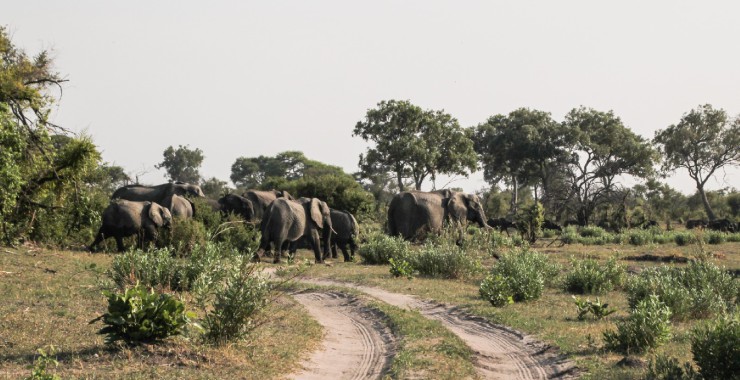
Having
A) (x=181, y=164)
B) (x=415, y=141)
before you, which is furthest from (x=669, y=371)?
(x=181, y=164)

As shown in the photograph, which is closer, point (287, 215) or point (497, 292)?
point (497, 292)

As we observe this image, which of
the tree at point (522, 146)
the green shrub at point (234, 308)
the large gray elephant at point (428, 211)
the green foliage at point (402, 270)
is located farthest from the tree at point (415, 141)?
the green shrub at point (234, 308)

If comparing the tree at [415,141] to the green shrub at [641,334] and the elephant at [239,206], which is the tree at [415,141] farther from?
the green shrub at [641,334]

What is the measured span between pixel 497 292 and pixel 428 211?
15894 millimetres

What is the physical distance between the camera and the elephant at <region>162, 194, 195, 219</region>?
26625 mm

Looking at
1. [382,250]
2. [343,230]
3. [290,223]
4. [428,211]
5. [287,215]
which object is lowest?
[382,250]

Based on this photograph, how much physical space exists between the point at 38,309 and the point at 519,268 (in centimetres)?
1034

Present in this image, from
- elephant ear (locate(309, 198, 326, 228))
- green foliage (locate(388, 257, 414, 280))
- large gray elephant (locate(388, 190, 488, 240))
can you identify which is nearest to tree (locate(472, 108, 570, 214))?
large gray elephant (locate(388, 190, 488, 240))

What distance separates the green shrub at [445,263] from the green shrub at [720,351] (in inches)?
496

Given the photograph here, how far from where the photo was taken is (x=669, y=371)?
8648mm

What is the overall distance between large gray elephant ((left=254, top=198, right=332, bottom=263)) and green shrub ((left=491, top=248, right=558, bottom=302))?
7830mm

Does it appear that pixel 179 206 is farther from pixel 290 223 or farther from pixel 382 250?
pixel 382 250

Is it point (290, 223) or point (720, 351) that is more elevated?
point (290, 223)

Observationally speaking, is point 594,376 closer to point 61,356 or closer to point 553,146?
point 61,356
